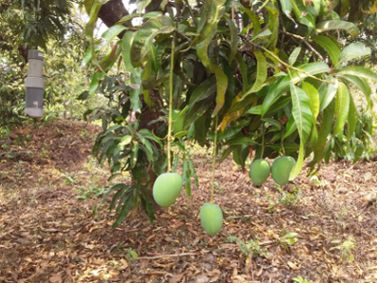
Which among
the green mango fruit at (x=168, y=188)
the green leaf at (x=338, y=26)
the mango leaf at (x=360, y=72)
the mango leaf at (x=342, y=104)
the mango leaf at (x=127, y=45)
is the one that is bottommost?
the green mango fruit at (x=168, y=188)

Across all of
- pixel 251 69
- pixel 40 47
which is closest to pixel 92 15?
pixel 251 69

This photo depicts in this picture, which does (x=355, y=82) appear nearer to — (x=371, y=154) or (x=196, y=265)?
(x=196, y=265)

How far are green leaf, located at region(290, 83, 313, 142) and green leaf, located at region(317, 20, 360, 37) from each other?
0.27 metres

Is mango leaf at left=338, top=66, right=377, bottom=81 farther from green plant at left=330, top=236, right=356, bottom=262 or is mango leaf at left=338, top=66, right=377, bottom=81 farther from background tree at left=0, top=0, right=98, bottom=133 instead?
green plant at left=330, top=236, right=356, bottom=262

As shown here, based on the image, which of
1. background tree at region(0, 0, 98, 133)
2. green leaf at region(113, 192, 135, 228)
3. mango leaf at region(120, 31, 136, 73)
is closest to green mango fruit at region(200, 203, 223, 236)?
mango leaf at region(120, 31, 136, 73)

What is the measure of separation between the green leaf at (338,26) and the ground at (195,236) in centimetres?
60

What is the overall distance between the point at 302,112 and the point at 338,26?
0.97 feet

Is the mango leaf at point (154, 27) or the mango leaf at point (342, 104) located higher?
the mango leaf at point (154, 27)

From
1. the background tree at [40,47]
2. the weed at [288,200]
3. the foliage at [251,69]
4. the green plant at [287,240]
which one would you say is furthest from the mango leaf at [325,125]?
the weed at [288,200]

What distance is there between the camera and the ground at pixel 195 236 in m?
1.96

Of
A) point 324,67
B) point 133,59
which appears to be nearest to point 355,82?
point 324,67

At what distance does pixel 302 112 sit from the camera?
0.54 metres

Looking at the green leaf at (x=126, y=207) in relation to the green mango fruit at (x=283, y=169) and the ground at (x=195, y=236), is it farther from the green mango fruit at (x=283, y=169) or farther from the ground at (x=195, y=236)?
the green mango fruit at (x=283, y=169)

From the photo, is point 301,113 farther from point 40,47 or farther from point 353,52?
point 40,47
